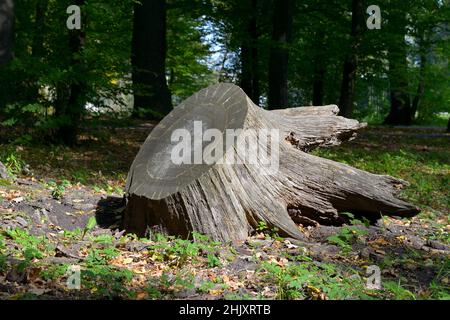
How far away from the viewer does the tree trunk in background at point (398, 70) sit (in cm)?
1558

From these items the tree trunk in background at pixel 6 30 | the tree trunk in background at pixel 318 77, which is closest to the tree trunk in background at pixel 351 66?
the tree trunk in background at pixel 318 77

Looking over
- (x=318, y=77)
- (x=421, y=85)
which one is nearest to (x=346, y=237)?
(x=318, y=77)

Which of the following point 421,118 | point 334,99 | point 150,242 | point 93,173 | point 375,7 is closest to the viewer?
point 150,242

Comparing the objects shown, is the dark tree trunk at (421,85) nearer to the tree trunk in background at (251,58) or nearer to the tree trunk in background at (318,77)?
the tree trunk in background at (318,77)

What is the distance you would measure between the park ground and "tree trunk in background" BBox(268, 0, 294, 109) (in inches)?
265

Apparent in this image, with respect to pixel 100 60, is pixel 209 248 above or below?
below

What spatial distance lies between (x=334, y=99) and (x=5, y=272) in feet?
68.6

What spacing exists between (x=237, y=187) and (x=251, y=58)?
1282 centimetres

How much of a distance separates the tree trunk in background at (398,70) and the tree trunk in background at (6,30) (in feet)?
30.4

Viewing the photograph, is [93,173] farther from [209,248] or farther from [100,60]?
[209,248]

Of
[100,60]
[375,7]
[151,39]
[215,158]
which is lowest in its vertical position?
[215,158]

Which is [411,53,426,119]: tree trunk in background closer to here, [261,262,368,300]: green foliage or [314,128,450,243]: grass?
[314,128,450,243]: grass
